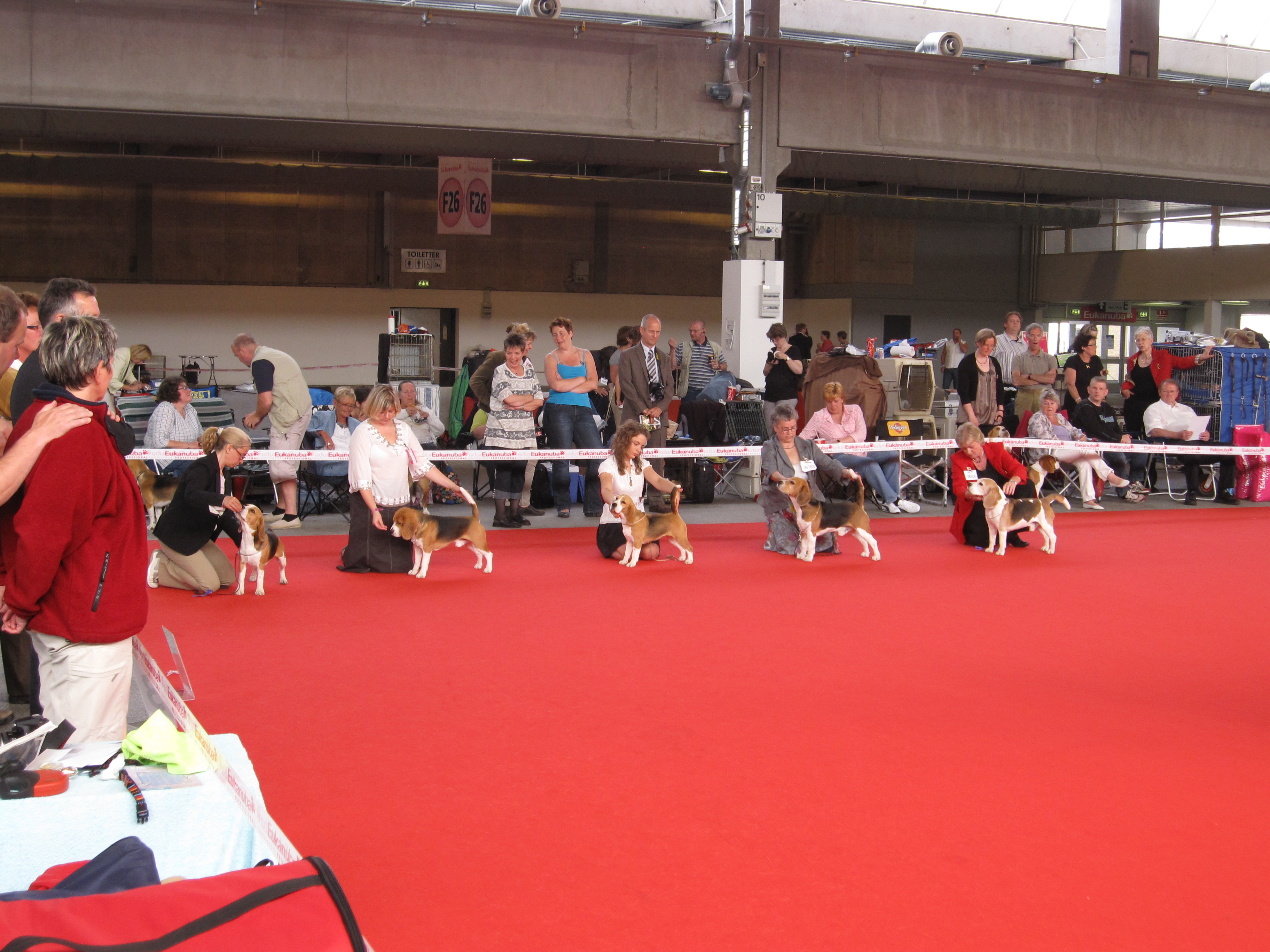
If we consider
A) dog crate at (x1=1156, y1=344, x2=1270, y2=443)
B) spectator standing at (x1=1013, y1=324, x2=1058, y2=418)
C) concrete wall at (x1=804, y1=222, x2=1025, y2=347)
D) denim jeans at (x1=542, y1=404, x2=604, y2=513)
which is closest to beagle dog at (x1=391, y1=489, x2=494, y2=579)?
denim jeans at (x1=542, y1=404, x2=604, y2=513)

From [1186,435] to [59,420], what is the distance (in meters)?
11.2

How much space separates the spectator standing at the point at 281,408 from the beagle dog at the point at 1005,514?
532cm

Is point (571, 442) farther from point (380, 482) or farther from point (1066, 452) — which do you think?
point (1066, 452)

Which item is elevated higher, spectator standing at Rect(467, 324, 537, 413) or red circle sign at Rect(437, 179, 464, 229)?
red circle sign at Rect(437, 179, 464, 229)

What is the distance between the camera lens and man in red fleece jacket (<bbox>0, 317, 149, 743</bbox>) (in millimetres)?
2795

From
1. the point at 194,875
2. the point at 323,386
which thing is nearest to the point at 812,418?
the point at 194,875

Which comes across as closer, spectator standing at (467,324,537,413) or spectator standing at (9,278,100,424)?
spectator standing at (9,278,100,424)

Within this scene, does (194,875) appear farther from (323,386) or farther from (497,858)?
(323,386)

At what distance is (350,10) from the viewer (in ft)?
36.0

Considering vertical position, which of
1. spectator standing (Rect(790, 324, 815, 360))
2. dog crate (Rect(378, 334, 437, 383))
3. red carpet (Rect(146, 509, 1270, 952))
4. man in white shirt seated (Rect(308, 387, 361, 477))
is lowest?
red carpet (Rect(146, 509, 1270, 952))

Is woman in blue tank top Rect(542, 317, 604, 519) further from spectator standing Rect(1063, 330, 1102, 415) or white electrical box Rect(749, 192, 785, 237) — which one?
spectator standing Rect(1063, 330, 1102, 415)

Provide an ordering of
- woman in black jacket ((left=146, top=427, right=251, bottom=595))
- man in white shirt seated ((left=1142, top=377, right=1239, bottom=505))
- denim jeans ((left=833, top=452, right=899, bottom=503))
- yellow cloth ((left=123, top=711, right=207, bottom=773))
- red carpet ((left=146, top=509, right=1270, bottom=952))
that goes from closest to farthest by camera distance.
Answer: yellow cloth ((left=123, top=711, right=207, bottom=773)), red carpet ((left=146, top=509, right=1270, bottom=952)), woman in black jacket ((left=146, top=427, right=251, bottom=595)), denim jeans ((left=833, top=452, right=899, bottom=503)), man in white shirt seated ((left=1142, top=377, right=1239, bottom=505))

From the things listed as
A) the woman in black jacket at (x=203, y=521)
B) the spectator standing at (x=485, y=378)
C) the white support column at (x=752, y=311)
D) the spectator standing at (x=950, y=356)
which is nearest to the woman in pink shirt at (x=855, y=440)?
the white support column at (x=752, y=311)

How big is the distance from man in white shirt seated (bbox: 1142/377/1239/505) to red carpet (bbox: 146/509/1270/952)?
454 cm
